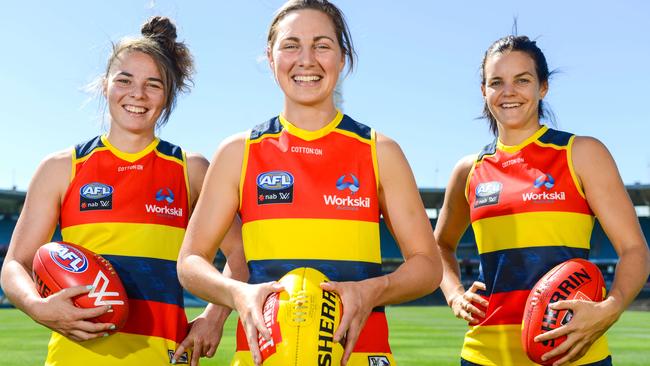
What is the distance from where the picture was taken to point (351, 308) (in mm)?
2057

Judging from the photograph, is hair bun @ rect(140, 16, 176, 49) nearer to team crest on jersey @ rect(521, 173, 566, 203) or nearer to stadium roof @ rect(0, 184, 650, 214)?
team crest on jersey @ rect(521, 173, 566, 203)

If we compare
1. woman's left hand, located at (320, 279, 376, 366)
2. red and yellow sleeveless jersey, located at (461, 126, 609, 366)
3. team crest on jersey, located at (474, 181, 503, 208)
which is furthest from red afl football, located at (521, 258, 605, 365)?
woman's left hand, located at (320, 279, 376, 366)

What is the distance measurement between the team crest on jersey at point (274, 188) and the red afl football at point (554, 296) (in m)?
1.14

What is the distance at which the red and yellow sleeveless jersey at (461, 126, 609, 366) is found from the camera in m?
3.22

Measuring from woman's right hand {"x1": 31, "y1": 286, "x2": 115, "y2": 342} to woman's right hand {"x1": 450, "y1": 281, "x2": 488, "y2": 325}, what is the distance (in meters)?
1.69

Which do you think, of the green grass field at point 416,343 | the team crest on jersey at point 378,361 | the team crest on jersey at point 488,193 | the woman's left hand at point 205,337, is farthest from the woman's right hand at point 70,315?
the green grass field at point 416,343

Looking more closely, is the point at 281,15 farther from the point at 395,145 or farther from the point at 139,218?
the point at 139,218

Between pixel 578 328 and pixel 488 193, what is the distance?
3.01 ft

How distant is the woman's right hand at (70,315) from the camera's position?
2.71 metres

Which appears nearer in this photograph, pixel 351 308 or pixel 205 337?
pixel 351 308

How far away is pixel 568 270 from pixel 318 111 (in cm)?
124

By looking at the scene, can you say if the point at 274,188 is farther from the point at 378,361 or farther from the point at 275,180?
the point at 378,361

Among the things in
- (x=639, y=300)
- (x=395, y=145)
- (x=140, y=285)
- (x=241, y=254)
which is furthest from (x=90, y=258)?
(x=639, y=300)

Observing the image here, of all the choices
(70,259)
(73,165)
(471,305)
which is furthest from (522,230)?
(73,165)
